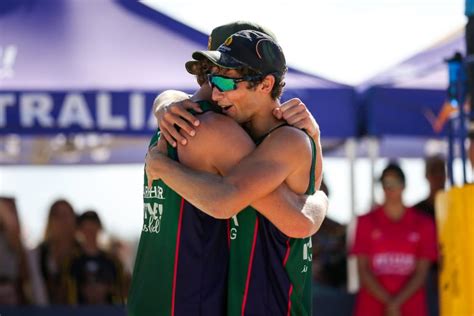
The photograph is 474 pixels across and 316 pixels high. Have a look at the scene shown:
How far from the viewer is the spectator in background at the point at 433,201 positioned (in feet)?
29.8

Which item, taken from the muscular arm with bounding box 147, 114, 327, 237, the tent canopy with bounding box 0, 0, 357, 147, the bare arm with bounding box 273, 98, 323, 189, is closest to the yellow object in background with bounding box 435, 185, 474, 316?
the tent canopy with bounding box 0, 0, 357, 147

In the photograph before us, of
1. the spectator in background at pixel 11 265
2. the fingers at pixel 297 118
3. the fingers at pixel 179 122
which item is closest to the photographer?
the fingers at pixel 179 122

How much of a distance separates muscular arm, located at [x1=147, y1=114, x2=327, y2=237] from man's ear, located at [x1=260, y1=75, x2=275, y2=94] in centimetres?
18

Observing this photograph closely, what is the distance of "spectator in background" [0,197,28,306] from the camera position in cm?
901

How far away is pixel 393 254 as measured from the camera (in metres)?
8.54

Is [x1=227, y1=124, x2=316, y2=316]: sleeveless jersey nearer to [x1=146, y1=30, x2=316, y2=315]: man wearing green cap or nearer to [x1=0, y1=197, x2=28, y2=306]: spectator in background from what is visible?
[x1=146, y1=30, x2=316, y2=315]: man wearing green cap

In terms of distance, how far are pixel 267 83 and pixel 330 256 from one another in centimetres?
564

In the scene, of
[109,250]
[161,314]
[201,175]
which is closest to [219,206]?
[201,175]

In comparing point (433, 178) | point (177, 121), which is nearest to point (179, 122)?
point (177, 121)

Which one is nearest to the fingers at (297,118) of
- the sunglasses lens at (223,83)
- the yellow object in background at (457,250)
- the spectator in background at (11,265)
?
the sunglasses lens at (223,83)

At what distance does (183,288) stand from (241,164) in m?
0.48

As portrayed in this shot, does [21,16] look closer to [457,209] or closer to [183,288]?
[457,209]

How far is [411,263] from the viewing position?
8.49m

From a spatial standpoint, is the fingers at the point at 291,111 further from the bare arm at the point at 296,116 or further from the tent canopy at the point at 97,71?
the tent canopy at the point at 97,71
